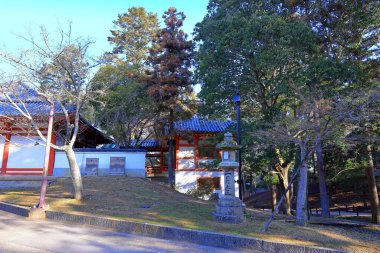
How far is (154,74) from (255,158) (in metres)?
7.82

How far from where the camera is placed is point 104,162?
1742 centimetres

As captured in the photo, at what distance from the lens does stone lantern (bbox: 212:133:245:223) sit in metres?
8.75

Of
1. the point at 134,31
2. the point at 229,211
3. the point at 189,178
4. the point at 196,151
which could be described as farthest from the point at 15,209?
the point at 134,31

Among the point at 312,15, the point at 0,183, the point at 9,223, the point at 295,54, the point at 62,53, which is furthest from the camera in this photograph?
the point at 0,183

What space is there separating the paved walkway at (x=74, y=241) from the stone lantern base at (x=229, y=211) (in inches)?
94.1

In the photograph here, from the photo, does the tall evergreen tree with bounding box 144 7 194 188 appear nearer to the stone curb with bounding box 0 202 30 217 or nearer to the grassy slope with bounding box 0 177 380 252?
the grassy slope with bounding box 0 177 380 252

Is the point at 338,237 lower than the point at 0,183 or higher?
lower

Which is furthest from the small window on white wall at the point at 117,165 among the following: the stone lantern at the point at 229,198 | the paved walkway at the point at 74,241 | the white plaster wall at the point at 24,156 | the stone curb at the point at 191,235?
the stone lantern at the point at 229,198

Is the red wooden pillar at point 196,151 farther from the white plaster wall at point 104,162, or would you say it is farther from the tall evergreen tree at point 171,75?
the white plaster wall at point 104,162

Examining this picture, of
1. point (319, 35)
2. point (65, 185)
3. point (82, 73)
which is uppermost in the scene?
point (319, 35)

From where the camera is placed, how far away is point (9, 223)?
8047mm

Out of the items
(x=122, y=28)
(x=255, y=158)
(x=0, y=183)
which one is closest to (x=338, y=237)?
(x=255, y=158)

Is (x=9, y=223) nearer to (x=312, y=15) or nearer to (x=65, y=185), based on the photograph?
(x=65, y=185)

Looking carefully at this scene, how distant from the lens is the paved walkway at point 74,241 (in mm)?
5852
